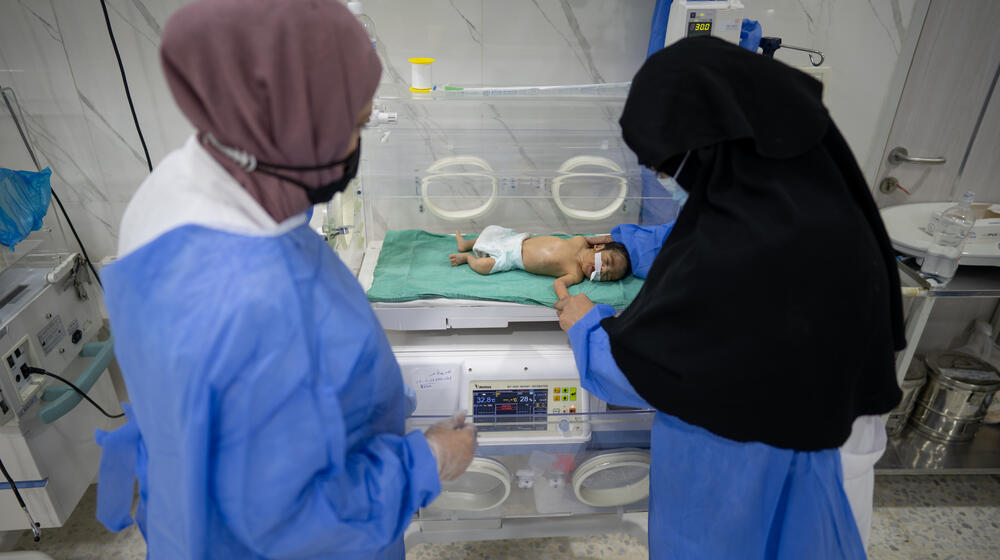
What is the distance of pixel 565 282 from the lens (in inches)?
73.0

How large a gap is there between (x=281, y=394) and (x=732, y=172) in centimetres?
86

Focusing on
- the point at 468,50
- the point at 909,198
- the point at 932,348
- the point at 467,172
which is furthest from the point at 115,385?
the point at 932,348

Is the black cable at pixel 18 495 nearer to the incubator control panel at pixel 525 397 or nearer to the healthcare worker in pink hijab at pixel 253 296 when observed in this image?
the healthcare worker in pink hijab at pixel 253 296

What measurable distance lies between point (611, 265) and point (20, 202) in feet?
5.98

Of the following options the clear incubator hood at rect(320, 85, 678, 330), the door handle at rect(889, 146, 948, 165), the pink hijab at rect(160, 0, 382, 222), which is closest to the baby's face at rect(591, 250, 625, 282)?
the clear incubator hood at rect(320, 85, 678, 330)

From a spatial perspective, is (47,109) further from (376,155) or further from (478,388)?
(478,388)

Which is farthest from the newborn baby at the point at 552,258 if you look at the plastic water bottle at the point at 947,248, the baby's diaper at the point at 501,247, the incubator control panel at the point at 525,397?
the plastic water bottle at the point at 947,248

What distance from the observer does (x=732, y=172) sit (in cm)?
110

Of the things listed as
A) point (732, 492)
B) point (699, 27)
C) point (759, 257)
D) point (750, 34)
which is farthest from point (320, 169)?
point (750, 34)

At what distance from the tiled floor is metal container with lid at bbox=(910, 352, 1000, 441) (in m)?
0.30

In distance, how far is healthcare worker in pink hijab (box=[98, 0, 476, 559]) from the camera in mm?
776

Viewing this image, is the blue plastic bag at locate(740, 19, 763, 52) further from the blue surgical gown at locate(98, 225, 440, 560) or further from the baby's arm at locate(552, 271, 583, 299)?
the blue surgical gown at locate(98, 225, 440, 560)

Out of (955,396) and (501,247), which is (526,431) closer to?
(501,247)

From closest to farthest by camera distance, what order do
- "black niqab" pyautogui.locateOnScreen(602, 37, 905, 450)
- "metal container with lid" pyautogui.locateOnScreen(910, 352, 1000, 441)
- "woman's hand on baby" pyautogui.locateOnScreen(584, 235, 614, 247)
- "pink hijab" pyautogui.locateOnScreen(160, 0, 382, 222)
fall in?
"pink hijab" pyautogui.locateOnScreen(160, 0, 382, 222), "black niqab" pyautogui.locateOnScreen(602, 37, 905, 450), "woman's hand on baby" pyautogui.locateOnScreen(584, 235, 614, 247), "metal container with lid" pyautogui.locateOnScreen(910, 352, 1000, 441)
